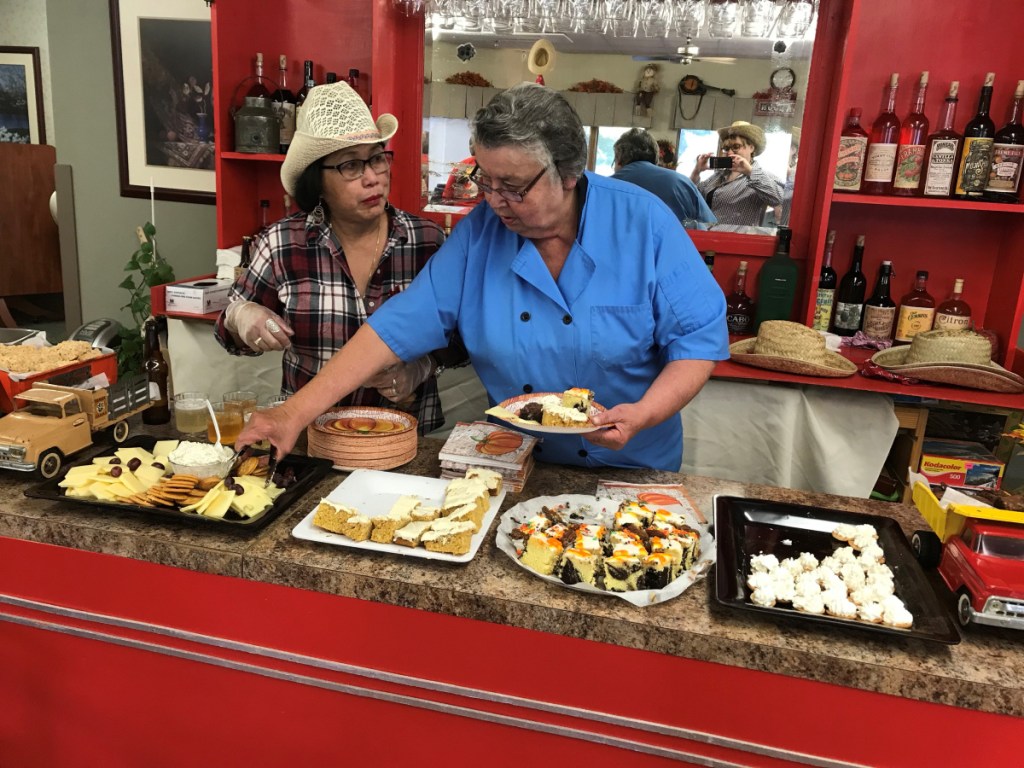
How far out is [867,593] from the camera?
49.9 inches

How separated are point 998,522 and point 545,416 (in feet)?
2.73

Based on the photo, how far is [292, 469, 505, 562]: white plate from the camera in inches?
54.8

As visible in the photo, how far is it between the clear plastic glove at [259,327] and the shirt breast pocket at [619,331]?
827 mm

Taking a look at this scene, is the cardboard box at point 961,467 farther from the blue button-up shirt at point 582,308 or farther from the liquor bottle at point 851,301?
the blue button-up shirt at point 582,308

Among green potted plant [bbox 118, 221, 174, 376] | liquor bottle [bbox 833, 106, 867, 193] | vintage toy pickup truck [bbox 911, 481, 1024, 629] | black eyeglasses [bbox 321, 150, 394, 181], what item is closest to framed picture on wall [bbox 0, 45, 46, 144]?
green potted plant [bbox 118, 221, 174, 376]

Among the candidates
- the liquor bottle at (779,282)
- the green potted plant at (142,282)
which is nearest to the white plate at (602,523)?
the liquor bottle at (779,282)

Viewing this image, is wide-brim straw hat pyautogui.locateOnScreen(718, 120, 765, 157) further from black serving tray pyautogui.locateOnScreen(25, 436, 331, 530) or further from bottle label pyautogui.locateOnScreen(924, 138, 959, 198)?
black serving tray pyautogui.locateOnScreen(25, 436, 331, 530)

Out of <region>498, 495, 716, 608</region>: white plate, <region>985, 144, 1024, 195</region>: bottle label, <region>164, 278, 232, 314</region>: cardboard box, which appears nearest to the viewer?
<region>498, 495, 716, 608</region>: white plate

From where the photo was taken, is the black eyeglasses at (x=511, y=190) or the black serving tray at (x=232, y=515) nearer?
the black serving tray at (x=232, y=515)

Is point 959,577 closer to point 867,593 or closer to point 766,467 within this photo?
point 867,593

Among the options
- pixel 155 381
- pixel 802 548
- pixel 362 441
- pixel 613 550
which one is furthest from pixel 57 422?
pixel 802 548

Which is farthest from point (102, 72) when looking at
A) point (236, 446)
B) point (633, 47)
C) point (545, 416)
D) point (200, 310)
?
point (545, 416)

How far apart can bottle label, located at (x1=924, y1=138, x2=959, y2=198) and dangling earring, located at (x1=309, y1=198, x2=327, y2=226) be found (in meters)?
2.35

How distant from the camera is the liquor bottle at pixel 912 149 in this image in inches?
120
